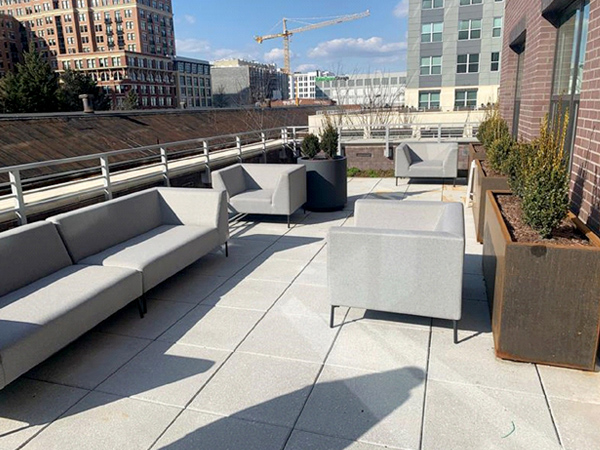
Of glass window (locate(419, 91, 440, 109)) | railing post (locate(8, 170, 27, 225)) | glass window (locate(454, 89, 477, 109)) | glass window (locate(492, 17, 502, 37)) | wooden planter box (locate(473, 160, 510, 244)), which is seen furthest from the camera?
glass window (locate(419, 91, 440, 109))

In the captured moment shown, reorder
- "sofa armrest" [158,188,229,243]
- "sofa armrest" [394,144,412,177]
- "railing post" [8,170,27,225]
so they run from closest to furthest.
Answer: "railing post" [8,170,27,225]
"sofa armrest" [158,188,229,243]
"sofa armrest" [394,144,412,177]

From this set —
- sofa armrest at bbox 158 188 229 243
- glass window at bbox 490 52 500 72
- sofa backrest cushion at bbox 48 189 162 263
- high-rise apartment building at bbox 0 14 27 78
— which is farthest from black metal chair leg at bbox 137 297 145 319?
high-rise apartment building at bbox 0 14 27 78

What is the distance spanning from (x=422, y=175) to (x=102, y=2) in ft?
328

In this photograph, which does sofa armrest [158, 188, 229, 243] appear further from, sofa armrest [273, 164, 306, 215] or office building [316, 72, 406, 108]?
office building [316, 72, 406, 108]

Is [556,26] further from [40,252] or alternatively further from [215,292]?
[40,252]

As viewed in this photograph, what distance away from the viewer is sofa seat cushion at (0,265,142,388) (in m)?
2.56

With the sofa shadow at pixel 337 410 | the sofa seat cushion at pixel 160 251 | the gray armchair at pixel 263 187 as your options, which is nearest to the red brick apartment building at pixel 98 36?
the gray armchair at pixel 263 187

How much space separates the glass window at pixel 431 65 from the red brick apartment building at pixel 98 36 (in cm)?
6263

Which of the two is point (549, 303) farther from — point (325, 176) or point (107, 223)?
point (325, 176)

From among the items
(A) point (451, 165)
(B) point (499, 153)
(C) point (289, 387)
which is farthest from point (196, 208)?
(A) point (451, 165)

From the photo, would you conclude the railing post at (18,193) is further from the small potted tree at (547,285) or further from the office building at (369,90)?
the office building at (369,90)

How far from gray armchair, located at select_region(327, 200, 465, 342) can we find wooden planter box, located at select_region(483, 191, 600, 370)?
1.07 ft

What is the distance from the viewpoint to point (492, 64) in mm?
30234

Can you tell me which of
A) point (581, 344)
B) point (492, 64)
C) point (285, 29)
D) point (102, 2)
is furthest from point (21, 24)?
point (581, 344)
